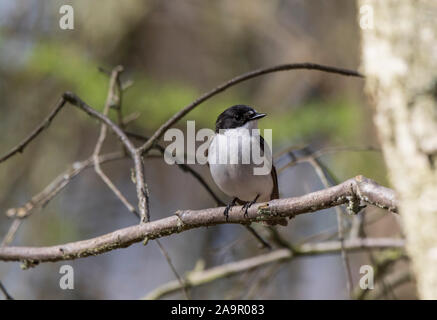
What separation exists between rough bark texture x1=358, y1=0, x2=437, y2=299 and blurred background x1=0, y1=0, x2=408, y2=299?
295 centimetres

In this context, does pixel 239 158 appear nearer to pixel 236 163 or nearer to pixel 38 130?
pixel 236 163

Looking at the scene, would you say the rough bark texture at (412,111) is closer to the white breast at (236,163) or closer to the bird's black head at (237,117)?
the white breast at (236,163)

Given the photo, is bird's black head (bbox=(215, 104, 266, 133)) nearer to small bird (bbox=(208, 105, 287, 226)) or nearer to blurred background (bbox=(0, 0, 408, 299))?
small bird (bbox=(208, 105, 287, 226))

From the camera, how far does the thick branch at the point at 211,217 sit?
1.97 metres

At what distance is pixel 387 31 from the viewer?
4.14 feet

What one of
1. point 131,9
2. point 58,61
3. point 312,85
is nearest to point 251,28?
point 312,85

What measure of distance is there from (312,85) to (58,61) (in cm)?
299

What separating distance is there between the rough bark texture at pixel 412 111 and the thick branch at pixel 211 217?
0.56 meters

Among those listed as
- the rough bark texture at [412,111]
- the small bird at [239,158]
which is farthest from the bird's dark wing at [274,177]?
the rough bark texture at [412,111]

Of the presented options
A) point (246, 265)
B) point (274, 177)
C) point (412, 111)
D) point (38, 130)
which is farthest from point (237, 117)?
point (412, 111)

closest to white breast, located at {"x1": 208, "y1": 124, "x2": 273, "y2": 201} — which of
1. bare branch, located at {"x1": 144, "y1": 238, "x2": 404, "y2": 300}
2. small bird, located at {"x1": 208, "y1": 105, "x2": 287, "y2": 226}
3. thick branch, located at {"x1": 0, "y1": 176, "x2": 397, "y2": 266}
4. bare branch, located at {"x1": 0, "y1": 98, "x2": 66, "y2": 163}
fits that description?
small bird, located at {"x1": 208, "y1": 105, "x2": 287, "y2": 226}

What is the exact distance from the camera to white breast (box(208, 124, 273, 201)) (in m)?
3.83

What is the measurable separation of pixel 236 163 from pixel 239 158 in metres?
0.04
